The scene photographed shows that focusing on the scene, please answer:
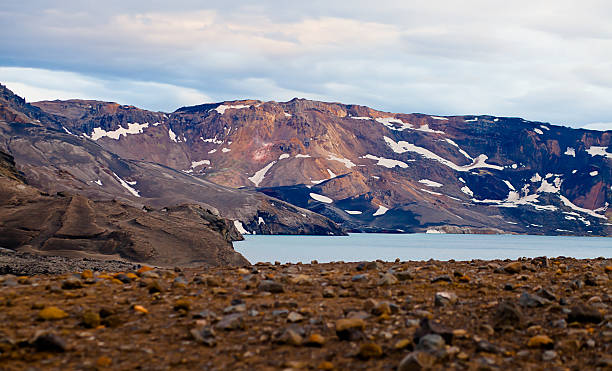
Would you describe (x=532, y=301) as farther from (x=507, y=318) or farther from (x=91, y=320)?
(x=91, y=320)

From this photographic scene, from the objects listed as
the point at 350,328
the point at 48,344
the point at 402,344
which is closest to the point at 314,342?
the point at 350,328

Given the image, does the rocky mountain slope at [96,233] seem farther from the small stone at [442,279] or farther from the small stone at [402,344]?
the small stone at [402,344]

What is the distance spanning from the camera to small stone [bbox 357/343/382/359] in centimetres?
826

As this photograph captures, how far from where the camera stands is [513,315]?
9.71 meters

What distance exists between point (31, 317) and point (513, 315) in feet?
26.3

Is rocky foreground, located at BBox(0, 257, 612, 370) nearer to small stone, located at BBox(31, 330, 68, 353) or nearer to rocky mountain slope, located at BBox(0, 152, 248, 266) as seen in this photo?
small stone, located at BBox(31, 330, 68, 353)

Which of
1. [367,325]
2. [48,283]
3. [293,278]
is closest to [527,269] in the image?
[293,278]

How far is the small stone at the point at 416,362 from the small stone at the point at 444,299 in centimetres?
302

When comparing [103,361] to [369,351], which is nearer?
[103,361]

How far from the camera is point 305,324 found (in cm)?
968

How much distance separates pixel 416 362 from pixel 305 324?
2444mm

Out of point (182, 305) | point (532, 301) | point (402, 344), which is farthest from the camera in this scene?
point (532, 301)

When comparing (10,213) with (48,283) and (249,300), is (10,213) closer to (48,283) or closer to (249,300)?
(48,283)

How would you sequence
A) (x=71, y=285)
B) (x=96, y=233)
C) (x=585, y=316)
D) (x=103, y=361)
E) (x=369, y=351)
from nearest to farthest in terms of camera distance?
1. (x=103, y=361)
2. (x=369, y=351)
3. (x=585, y=316)
4. (x=71, y=285)
5. (x=96, y=233)
